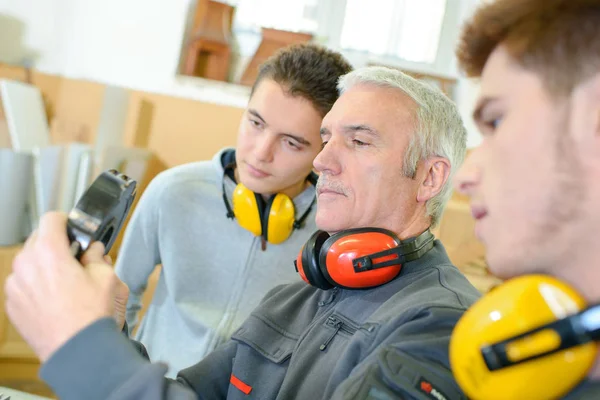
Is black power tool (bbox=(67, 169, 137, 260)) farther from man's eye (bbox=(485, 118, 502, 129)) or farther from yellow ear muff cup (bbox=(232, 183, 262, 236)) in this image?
yellow ear muff cup (bbox=(232, 183, 262, 236))

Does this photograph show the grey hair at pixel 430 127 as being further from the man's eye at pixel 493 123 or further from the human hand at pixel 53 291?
the human hand at pixel 53 291

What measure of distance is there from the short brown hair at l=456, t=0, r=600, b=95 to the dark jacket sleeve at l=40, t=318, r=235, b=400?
21.4 inches

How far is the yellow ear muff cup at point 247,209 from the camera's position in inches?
60.1

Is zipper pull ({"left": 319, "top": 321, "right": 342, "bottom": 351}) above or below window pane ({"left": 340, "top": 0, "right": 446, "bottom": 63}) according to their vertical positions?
below

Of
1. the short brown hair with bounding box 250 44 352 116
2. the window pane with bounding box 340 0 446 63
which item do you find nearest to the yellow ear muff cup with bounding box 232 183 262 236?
the short brown hair with bounding box 250 44 352 116

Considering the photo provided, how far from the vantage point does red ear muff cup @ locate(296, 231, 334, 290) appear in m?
1.06

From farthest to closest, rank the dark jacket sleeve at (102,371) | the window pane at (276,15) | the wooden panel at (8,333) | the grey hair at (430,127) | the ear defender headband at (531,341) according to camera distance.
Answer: the window pane at (276,15) → the wooden panel at (8,333) → the grey hair at (430,127) → the dark jacket sleeve at (102,371) → the ear defender headband at (531,341)

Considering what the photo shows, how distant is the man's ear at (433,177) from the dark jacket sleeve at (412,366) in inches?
15.2

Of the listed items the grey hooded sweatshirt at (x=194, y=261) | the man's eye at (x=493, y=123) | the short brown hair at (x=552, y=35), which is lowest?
the grey hooded sweatshirt at (x=194, y=261)

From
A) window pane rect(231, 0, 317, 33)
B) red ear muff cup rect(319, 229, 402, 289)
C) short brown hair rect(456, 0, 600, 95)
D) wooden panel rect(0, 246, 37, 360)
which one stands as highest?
window pane rect(231, 0, 317, 33)

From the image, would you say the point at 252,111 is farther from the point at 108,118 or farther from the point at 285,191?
the point at 108,118

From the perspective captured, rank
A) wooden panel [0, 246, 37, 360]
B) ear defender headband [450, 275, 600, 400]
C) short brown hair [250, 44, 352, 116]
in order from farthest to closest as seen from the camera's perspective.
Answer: wooden panel [0, 246, 37, 360] < short brown hair [250, 44, 352, 116] < ear defender headband [450, 275, 600, 400]

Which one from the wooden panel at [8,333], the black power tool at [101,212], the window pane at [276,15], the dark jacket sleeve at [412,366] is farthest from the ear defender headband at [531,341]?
the window pane at [276,15]

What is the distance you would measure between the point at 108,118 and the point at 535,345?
298 centimetres
